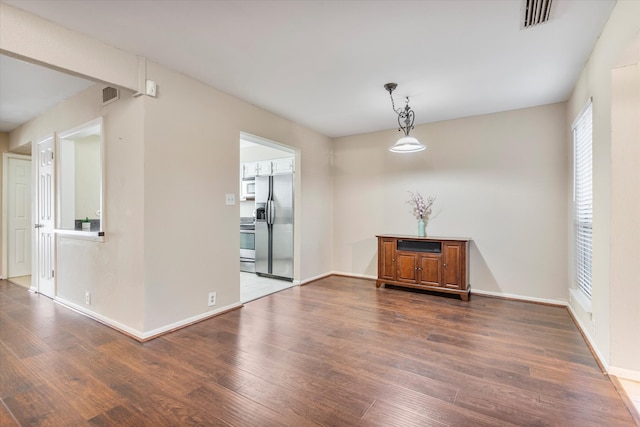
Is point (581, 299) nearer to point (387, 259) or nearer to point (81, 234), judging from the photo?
point (387, 259)

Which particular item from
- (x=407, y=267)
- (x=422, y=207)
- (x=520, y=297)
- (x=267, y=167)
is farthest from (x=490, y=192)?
(x=267, y=167)

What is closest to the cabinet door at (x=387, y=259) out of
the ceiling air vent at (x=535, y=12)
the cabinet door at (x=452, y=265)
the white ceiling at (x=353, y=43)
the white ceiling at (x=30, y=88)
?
the cabinet door at (x=452, y=265)

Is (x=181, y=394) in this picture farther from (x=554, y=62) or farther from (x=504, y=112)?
(x=504, y=112)

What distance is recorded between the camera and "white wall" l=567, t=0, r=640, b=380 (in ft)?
6.52

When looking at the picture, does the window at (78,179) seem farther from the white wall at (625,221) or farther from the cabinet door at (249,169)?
the white wall at (625,221)

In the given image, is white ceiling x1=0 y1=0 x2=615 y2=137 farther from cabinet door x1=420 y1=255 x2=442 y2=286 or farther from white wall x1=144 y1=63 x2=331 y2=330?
cabinet door x1=420 y1=255 x2=442 y2=286

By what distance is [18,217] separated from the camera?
17.2ft

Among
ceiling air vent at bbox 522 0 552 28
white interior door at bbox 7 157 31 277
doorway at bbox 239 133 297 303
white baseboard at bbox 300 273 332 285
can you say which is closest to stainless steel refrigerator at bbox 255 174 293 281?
doorway at bbox 239 133 297 303

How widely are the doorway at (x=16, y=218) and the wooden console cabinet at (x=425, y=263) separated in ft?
19.4

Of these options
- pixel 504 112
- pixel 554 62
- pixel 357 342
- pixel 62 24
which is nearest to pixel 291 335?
pixel 357 342

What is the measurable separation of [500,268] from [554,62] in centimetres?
257

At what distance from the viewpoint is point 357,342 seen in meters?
2.71

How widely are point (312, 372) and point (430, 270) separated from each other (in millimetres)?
2597

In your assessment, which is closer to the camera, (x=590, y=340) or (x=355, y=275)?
(x=590, y=340)
